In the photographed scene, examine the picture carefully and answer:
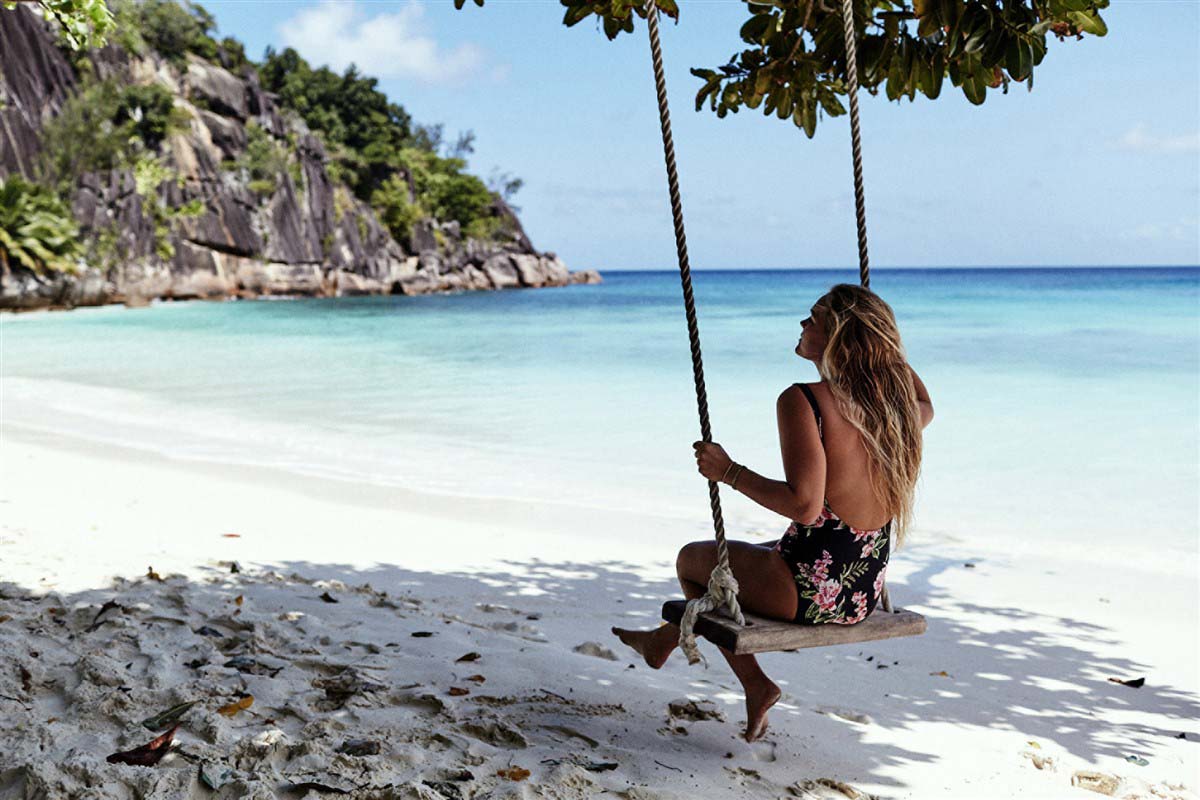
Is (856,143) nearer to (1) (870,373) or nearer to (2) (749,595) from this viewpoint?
(1) (870,373)

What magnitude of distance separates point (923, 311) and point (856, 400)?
4227 cm

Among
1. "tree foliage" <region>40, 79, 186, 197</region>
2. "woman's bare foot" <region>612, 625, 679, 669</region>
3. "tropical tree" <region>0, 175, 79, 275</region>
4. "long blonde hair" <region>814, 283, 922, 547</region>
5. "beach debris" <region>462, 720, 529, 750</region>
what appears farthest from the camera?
"tree foliage" <region>40, 79, 186, 197</region>

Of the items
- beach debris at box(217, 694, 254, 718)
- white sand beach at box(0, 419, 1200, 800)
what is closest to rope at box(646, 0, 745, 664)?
white sand beach at box(0, 419, 1200, 800)

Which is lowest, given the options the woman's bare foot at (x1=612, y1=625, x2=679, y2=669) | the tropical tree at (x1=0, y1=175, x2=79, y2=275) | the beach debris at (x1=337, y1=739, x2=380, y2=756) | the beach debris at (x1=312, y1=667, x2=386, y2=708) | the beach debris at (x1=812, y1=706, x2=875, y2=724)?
the beach debris at (x1=812, y1=706, x2=875, y2=724)

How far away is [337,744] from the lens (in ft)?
9.86

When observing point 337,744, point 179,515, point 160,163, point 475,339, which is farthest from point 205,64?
point 337,744

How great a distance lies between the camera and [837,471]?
2824mm

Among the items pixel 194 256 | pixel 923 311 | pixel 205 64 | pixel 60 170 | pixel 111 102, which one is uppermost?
pixel 205 64

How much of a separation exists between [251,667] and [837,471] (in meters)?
2.11

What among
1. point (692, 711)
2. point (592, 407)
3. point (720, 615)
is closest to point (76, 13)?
point (720, 615)

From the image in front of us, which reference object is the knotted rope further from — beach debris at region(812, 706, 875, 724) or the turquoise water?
the turquoise water

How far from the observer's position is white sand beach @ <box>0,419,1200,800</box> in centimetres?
294

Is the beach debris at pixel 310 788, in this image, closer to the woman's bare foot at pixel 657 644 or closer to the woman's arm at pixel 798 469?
the woman's bare foot at pixel 657 644

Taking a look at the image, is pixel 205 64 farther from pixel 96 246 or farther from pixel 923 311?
pixel 923 311
